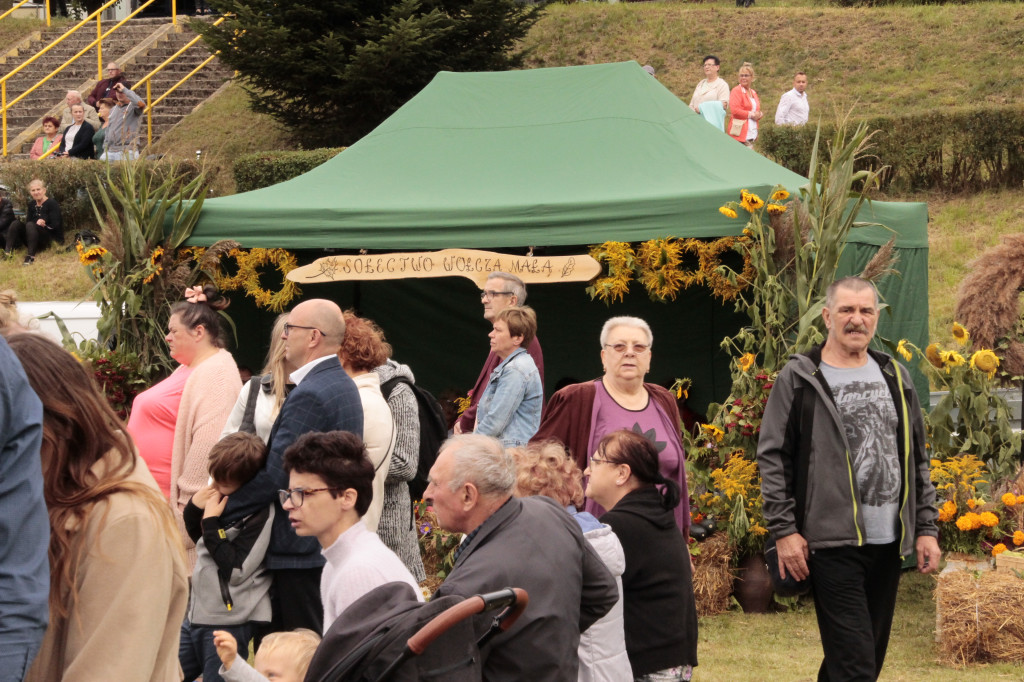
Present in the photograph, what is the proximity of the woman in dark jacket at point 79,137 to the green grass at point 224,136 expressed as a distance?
196 centimetres

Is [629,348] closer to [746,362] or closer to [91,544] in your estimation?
[746,362]

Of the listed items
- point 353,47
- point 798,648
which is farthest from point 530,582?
point 353,47

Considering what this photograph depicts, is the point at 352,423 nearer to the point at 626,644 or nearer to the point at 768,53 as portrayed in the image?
the point at 626,644

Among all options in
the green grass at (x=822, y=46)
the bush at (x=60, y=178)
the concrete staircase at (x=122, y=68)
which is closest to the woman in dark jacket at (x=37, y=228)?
the bush at (x=60, y=178)

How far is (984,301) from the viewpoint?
808cm

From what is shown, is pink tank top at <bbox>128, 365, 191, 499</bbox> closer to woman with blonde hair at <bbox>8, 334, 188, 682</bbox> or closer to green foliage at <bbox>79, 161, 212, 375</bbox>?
woman with blonde hair at <bbox>8, 334, 188, 682</bbox>

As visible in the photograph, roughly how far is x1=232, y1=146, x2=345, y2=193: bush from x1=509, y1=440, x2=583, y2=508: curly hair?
42.8 ft

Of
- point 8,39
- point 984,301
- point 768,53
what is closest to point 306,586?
point 984,301

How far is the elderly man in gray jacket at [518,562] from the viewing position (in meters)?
2.95

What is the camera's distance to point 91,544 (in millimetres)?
2354

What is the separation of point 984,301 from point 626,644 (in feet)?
16.9

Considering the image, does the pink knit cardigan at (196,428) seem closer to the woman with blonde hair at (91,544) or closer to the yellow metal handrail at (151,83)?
the woman with blonde hair at (91,544)

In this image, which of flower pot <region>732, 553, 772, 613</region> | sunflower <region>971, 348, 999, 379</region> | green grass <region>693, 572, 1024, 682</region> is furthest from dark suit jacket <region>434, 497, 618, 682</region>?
sunflower <region>971, 348, 999, 379</region>

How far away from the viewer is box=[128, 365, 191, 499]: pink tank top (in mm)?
5105
